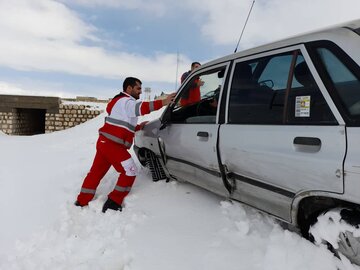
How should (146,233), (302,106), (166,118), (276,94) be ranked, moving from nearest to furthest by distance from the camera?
(302,106) < (276,94) < (146,233) < (166,118)

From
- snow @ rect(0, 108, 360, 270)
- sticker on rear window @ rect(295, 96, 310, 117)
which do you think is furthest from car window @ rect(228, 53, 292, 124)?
snow @ rect(0, 108, 360, 270)

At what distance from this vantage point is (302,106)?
2170 millimetres

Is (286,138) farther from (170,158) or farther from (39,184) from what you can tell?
(39,184)

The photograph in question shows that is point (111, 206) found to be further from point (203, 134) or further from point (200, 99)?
point (200, 99)

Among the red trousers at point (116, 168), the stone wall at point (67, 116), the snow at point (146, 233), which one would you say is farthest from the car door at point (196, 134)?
the stone wall at point (67, 116)

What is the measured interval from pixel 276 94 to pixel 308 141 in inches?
20.1

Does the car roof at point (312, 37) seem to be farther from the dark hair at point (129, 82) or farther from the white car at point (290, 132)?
the dark hair at point (129, 82)

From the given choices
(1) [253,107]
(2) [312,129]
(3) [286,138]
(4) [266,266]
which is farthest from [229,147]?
(4) [266,266]

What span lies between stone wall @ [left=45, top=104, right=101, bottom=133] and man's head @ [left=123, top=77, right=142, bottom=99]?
13571 mm

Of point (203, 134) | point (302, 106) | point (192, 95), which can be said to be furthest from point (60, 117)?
point (302, 106)

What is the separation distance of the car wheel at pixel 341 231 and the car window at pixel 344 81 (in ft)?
2.18

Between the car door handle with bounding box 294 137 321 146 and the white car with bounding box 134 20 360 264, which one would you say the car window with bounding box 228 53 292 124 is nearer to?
the white car with bounding box 134 20 360 264

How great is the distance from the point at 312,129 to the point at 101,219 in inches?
96.4

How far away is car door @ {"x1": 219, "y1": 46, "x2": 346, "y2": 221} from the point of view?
1.98 metres
